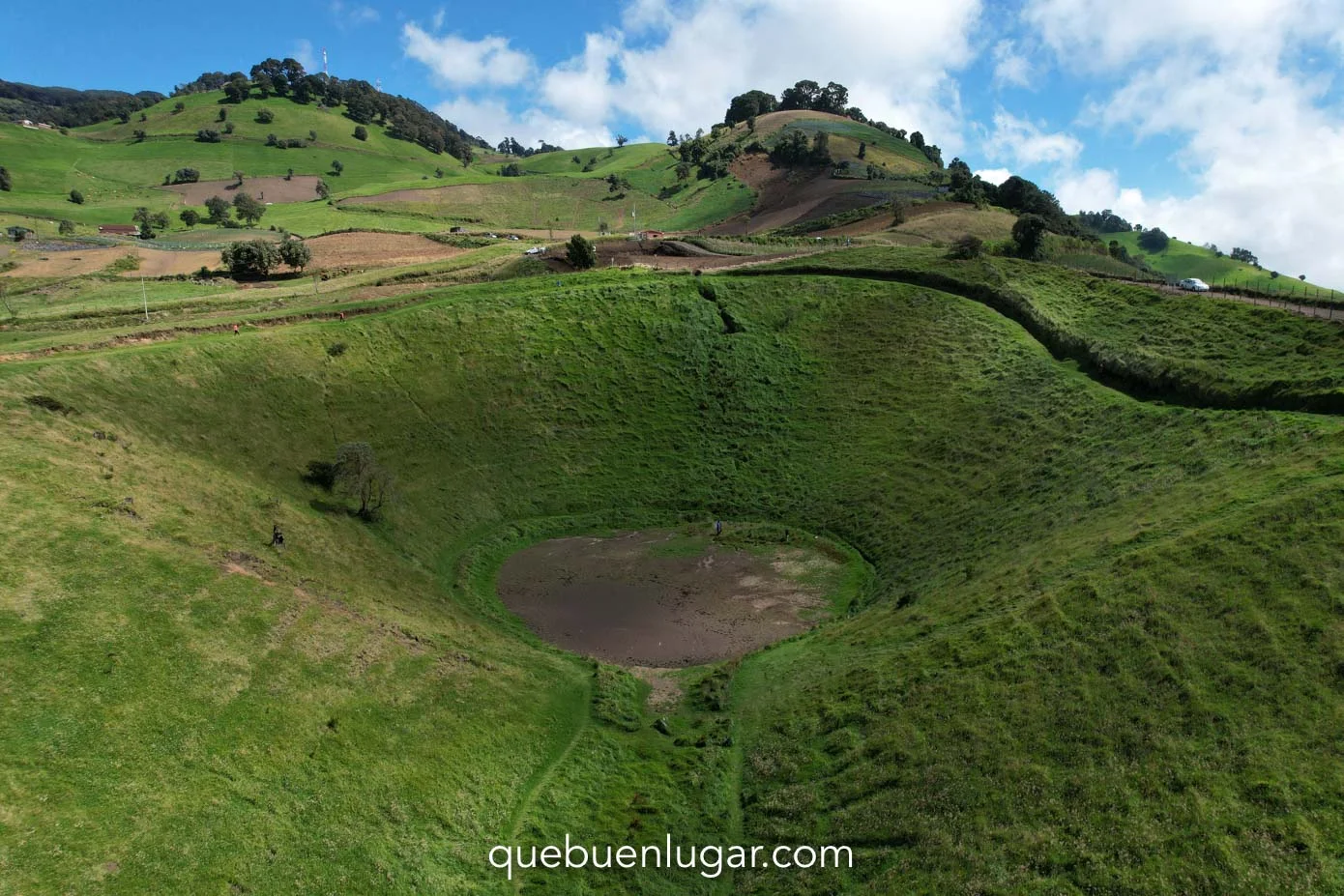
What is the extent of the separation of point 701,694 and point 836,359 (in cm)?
3625

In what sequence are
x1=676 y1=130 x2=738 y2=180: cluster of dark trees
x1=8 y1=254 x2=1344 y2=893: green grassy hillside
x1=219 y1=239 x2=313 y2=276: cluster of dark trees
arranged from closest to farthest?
x1=8 y1=254 x2=1344 y2=893: green grassy hillside → x1=219 y1=239 x2=313 y2=276: cluster of dark trees → x1=676 y1=130 x2=738 y2=180: cluster of dark trees

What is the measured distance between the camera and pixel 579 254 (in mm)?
80062

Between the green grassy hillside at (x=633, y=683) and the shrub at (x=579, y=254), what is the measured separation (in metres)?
32.5

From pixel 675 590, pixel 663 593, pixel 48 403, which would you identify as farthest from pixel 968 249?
pixel 48 403

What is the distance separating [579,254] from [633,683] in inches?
2162

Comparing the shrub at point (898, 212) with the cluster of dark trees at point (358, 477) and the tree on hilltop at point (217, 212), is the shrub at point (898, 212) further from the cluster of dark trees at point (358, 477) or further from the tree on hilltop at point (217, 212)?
the tree on hilltop at point (217, 212)

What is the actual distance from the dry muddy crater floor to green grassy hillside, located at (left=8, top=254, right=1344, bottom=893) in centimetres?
191

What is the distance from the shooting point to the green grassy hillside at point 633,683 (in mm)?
20938

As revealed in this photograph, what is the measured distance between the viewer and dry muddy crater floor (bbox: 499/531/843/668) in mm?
39094

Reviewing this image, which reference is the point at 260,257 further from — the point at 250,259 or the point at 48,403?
the point at 48,403

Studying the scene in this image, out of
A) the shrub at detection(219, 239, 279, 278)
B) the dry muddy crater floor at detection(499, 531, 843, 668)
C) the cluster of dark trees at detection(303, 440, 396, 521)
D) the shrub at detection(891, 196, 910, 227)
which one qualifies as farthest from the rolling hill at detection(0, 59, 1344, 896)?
the shrub at detection(891, 196, 910, 227)

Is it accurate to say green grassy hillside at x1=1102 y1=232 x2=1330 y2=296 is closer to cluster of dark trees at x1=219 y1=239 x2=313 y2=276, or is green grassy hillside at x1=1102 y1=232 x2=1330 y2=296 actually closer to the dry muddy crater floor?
the dry muddy crater floor

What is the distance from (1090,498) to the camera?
37875mm

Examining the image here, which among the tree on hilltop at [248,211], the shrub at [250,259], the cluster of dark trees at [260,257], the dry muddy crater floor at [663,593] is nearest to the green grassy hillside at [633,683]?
the dry muddy crater floor at [663,593]
